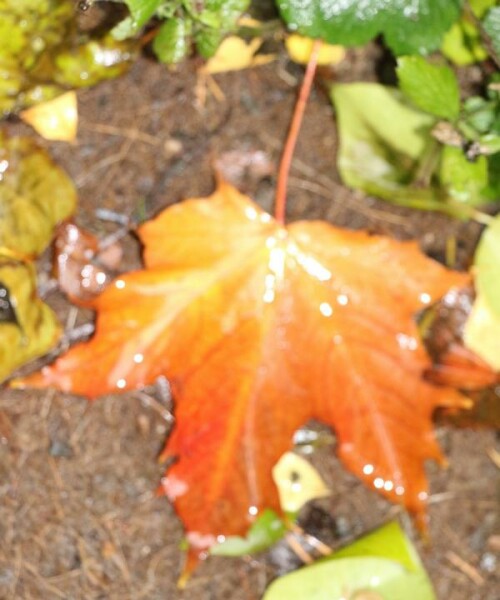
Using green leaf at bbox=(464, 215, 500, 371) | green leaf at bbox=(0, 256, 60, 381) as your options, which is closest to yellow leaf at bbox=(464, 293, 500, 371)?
green leaf at bbox=(464, 215, 500, 371)

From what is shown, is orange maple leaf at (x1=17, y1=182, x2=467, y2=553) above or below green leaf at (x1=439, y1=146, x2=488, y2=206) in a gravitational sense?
below

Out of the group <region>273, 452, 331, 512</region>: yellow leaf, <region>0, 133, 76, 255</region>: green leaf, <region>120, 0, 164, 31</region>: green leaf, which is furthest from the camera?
<region>273, 452, 331, 512</region>: yellow leaf

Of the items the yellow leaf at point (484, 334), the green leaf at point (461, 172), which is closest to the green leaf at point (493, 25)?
the green leaf at point (461, 172)

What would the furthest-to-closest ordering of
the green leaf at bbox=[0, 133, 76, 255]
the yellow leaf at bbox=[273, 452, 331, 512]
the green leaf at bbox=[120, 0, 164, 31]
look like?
1. the yellow leaf at bbox=[273, 452, 331, 512]
2. the green leaf at bbox=[0, 133, 76, 255]
3. the green leaf at bbox=[120, 0, 164, 31]

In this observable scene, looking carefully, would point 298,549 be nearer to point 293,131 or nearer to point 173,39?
point 293,131

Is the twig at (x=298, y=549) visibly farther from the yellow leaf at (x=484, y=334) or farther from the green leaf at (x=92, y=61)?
the green leaf at (x=92, y=61)

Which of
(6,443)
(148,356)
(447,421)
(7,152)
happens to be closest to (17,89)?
(7,152)

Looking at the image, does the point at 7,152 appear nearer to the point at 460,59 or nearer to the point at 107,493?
the point at 107,493

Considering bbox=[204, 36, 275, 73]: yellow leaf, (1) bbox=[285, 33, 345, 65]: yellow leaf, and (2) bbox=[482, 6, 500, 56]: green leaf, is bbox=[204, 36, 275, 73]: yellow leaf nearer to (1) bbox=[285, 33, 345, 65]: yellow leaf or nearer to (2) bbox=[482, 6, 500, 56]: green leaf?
(1) bbox=[285, 33, 345, 65]: yellow leaf
